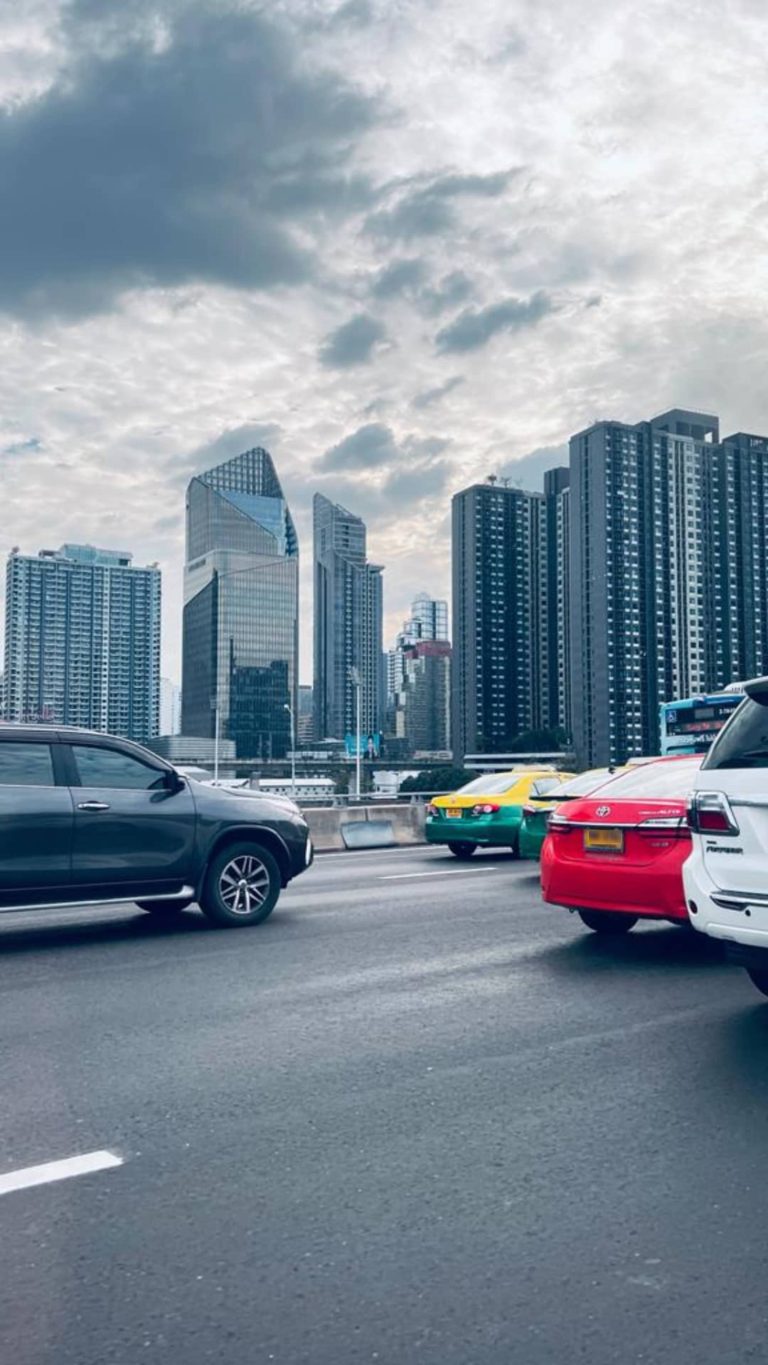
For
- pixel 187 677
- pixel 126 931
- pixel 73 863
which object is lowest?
pixel 126 931

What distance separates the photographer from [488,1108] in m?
4.64

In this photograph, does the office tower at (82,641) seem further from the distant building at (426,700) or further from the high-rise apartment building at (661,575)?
the distant building at (426,700)

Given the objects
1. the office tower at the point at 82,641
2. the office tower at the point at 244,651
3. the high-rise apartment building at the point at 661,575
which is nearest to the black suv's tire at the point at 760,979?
the high-rise apartment building at the point at 661,575

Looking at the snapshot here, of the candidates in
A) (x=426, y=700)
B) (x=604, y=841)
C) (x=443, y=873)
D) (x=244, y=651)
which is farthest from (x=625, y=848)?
(x=426, y=700)

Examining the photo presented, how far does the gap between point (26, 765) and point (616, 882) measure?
4.70 meters

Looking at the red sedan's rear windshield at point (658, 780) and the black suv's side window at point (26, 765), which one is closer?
the red sedan's rear windshield at point (658, 780)

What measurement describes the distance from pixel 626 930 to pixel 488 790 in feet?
26.9

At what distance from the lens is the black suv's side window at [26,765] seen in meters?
8.88

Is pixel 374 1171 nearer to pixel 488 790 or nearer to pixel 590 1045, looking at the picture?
pixel 590 1045

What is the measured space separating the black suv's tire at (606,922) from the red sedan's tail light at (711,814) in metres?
3.27

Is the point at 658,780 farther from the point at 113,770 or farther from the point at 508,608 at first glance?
the point at 508,608

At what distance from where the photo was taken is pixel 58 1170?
3.96 m

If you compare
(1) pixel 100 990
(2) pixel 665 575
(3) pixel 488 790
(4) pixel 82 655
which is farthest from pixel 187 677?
(1) pixel 100 990

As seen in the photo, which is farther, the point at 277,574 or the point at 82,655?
the point at 277,574
